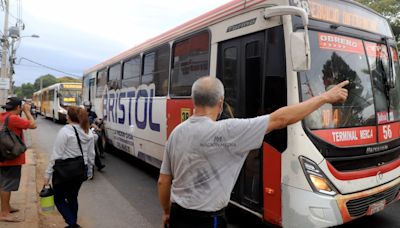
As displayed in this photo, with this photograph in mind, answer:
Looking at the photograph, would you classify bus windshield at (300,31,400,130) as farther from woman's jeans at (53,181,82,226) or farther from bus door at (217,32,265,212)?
woman's jeans at (53,181,82,226)

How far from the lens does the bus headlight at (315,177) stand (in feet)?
12.2

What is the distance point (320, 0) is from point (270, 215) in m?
2.54

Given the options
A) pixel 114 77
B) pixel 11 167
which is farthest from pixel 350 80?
pixel 114 77

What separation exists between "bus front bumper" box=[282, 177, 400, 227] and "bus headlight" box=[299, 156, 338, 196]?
0.06 metres

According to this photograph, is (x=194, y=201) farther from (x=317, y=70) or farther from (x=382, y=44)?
(x=382, y=44)

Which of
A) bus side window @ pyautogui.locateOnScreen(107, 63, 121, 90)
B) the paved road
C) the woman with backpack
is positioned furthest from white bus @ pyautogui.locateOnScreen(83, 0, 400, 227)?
bus side window @ pyautogui.locateOnScreen(107, 63, 121, 90)

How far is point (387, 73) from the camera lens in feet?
15.3

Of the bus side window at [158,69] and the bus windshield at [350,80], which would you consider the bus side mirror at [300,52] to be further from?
the bus side window at [158,69]

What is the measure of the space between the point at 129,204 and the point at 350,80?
406cm

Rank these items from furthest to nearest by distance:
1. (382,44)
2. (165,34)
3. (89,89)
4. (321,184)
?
1. (89,89)
2. (165,34)
3. (382,44)
4. (321,184)

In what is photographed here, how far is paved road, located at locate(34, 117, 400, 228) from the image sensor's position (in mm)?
5250

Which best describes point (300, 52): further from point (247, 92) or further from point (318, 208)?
point (318, 208)

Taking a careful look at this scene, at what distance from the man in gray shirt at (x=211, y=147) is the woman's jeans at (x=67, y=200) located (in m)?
2.62

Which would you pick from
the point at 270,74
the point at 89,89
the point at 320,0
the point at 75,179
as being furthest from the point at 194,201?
the point at 89,89
